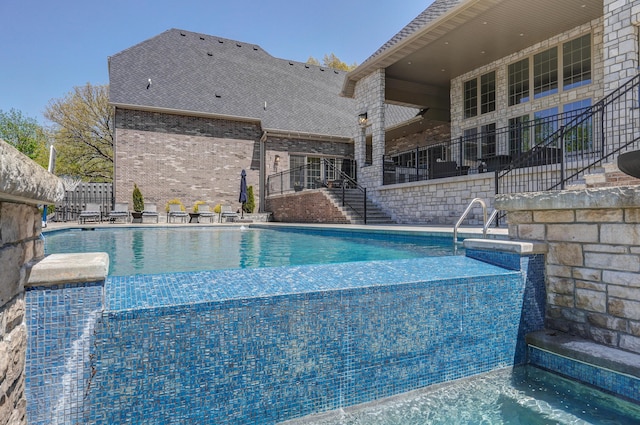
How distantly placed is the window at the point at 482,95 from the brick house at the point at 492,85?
0.11ft

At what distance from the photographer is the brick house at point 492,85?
7.82m

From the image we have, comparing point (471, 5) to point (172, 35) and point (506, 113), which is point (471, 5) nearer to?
point (506, 113)

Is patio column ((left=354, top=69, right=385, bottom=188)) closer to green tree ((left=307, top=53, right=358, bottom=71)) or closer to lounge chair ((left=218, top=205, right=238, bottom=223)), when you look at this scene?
lounge chair ((left=218, top=205, right=238, bottom=223))

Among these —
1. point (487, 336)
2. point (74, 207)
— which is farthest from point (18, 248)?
point (74, 207)

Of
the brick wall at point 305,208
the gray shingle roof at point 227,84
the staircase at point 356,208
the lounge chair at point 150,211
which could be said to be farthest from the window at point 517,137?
the lounge chair at point 150,211

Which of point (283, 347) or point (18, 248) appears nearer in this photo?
point (18, 248)

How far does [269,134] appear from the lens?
17344 mm

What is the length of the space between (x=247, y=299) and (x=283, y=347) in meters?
0.34

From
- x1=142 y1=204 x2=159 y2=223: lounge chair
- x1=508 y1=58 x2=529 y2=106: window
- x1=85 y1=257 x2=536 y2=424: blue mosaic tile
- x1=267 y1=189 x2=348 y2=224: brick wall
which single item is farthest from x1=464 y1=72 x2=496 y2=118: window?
x1=142 y1=204 x2=159 y2=223: lounge chair

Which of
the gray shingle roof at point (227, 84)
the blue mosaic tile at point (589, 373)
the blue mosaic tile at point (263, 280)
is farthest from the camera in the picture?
the gray shingle roof at point (227, 84)

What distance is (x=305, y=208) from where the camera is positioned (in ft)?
47.0

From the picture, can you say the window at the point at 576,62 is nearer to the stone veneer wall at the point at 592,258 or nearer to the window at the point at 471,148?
the window at the point at 471,148

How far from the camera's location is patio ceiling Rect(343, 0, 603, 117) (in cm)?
909

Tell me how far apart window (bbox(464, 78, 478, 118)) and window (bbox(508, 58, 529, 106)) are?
139 centimetres
